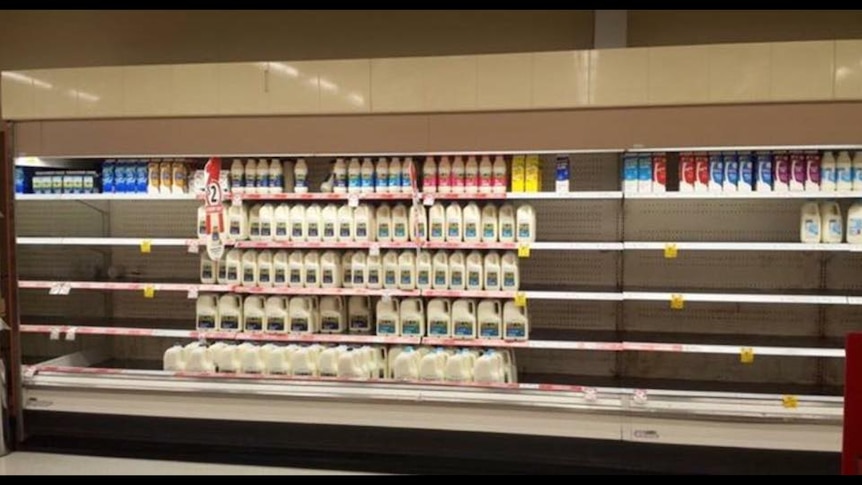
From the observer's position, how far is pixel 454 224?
4473 millimetres

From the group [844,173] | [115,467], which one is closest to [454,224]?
[844,173]

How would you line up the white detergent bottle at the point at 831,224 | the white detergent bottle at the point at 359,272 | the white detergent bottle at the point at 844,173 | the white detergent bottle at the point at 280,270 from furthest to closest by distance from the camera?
1. the white detergent bottle at the point at 280,270
2. the white detergent bottle at the point at 359,272
3. the white detergent bottle at the point at 831,224
4. the white detergent bottle at the point at 844,173

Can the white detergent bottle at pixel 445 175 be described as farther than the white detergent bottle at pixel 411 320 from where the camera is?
No

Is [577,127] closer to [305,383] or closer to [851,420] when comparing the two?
[305,383]

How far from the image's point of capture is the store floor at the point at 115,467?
4199mm

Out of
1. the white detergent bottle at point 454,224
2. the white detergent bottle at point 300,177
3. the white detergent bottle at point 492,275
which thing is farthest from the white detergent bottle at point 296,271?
the white detergent bottle at point 492,275

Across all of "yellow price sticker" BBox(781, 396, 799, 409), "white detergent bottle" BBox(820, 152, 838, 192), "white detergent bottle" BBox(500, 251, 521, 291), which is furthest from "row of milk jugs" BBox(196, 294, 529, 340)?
"white detergent bottle" BBox(820, 152, 838, 192)

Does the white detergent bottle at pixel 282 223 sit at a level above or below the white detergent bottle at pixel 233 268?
above

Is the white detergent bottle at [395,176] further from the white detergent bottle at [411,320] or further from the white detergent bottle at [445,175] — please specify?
the white detergent bottle at [411,320]

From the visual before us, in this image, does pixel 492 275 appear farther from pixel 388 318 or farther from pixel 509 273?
pixel 388 318

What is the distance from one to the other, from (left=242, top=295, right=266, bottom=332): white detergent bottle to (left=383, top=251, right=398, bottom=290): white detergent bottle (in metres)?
0.87

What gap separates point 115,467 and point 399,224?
2.23 metres

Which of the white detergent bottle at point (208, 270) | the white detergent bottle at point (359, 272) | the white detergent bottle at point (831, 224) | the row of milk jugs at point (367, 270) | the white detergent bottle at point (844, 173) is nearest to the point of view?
the white detergent bottle at point (844, 173)

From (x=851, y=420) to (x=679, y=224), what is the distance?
3.60m
